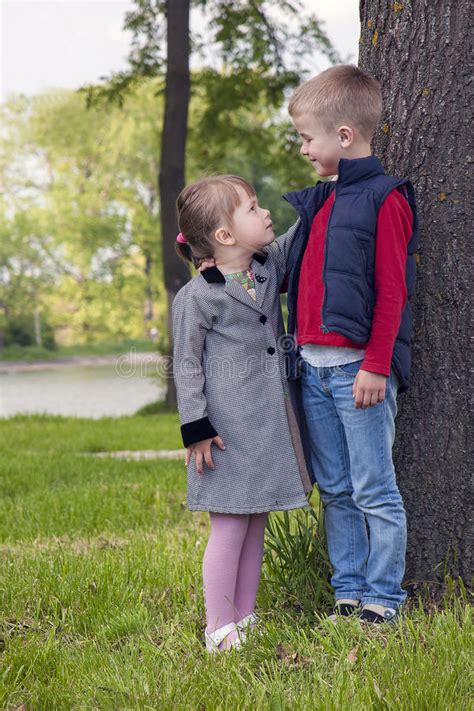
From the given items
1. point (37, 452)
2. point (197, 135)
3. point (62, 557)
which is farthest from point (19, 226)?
point (62, 557)

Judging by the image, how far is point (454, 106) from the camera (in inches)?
118

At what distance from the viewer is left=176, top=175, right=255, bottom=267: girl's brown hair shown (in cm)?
301

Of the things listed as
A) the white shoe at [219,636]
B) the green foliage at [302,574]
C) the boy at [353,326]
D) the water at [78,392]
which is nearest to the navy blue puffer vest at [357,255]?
the boy at [353,326]

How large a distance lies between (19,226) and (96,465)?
3394 centimetres

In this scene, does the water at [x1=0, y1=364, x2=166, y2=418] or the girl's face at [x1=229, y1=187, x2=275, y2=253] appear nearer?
the girl's face at [x1=229, y1=187, x2=275, y2=253]

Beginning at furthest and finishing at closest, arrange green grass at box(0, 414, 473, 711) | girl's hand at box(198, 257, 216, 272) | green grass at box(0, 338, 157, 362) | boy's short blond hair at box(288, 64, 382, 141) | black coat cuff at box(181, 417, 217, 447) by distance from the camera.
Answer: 1. green grass at box(0, 338, 157, 362)
2. girl's hand at box(198, 257, 216, 272)
3. black coat cuff at box(181, 417, 217, 447)
4. boy's short blond hair at box(288, 64, 382, 141)
5. green grass at box(0, 414, 473, 711)

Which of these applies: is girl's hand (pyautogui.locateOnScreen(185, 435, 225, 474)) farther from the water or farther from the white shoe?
the water

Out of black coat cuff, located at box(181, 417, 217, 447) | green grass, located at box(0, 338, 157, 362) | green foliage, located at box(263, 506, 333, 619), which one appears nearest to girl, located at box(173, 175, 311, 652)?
black coat cuff, located at box(181, 417, 217, 447)

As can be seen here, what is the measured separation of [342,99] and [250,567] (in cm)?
176

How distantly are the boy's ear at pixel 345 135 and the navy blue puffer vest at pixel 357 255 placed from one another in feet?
Answer: 0.27

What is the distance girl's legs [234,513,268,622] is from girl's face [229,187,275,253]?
104cm

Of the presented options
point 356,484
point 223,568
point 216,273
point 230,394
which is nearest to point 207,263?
point 216,273

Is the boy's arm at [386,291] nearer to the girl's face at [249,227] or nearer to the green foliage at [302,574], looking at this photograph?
the girl's face at [249,227]

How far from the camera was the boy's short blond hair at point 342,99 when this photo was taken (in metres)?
2.82
